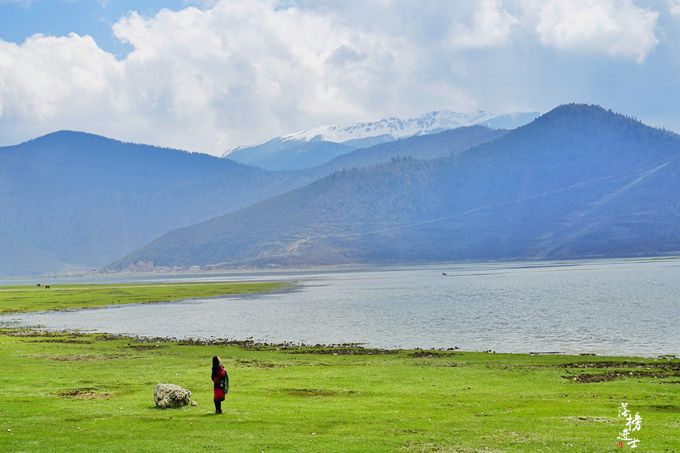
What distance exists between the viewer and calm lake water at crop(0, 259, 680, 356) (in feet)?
250

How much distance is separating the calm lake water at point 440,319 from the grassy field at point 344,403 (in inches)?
624

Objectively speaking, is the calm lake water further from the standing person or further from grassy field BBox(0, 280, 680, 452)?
the standing person

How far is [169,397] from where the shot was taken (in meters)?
36.8

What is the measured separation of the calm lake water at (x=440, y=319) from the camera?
7611cm

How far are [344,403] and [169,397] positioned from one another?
836cm

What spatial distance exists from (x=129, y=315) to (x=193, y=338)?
42.9 meters

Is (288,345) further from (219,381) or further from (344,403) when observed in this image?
(219,381)

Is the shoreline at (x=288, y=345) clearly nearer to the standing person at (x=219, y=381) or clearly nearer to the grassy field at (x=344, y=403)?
the grassy field at (x=344, y=403)

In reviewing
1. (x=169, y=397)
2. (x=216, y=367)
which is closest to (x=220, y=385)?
(x=216, y=367)

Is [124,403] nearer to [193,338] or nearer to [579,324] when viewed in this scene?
[193,338]

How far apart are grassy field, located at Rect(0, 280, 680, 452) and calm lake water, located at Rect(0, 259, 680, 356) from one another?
52.0 ft

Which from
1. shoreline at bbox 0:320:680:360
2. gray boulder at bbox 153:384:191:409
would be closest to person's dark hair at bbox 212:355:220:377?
gray boulder at bbox 153:384:191:409

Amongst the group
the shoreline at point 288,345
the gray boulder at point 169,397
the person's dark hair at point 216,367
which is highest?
the person's dark hair at point 216,367

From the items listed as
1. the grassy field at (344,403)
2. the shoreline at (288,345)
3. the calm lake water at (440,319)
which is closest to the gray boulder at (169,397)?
the grassy field at (344,403)
